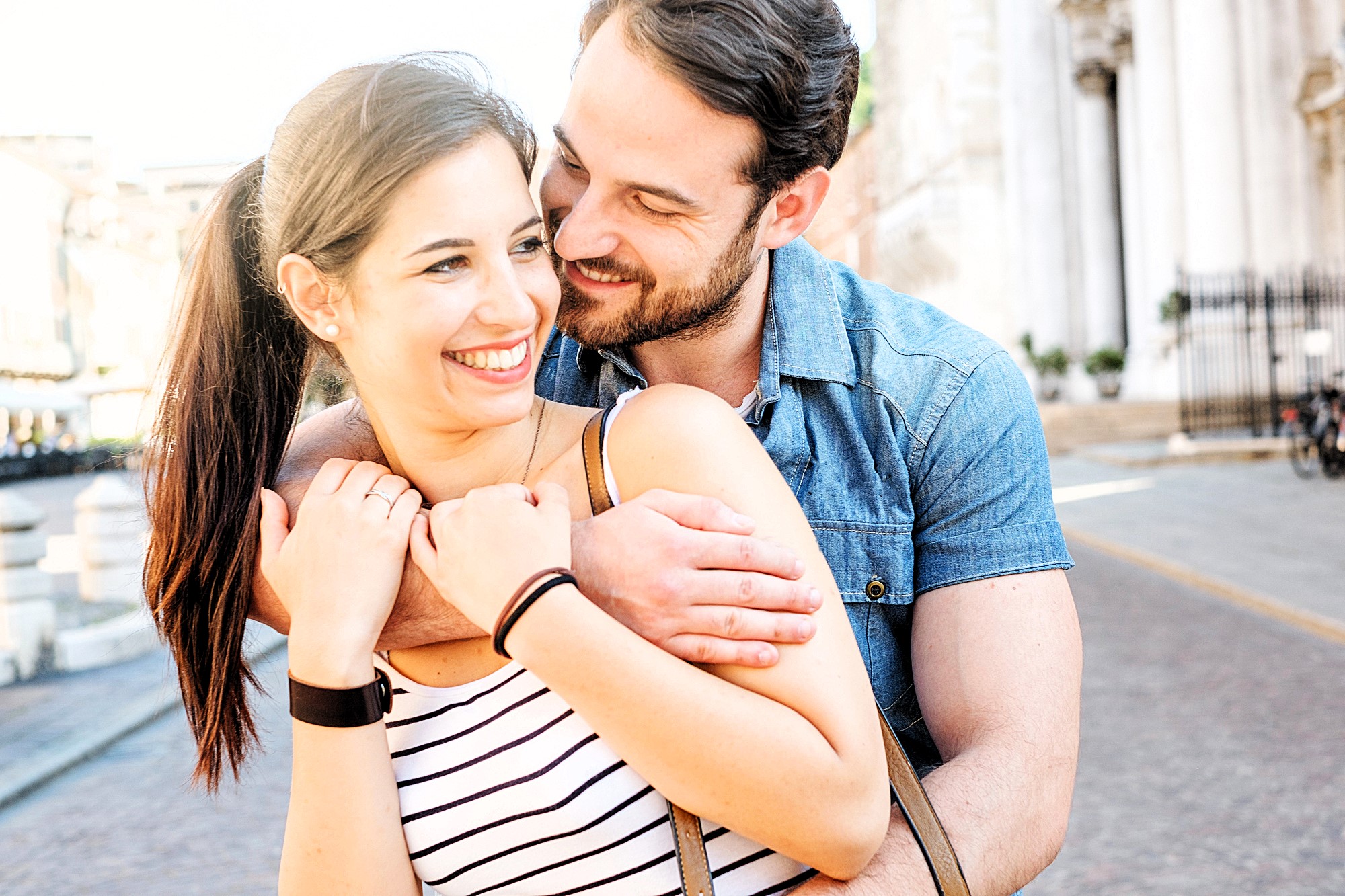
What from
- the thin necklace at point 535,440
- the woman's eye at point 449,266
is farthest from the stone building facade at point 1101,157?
the woman's eye at point 449,266

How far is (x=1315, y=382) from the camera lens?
19.8m

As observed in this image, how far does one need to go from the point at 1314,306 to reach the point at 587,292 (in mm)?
21554

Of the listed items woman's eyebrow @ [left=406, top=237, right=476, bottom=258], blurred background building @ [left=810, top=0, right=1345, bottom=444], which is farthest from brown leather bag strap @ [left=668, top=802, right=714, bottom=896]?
blurred background building @ [left=810, top=0, right=1345, bottom=444]

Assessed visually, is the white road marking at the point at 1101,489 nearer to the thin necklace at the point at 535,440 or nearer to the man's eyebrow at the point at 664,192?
the man's eyebrow at the point at 664,192

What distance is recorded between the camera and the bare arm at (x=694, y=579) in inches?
54.7

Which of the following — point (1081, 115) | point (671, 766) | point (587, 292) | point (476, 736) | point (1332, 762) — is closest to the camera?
point (671, 766)

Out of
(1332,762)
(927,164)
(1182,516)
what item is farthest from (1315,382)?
(927,164)

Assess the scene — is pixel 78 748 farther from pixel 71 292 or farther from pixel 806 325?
pixel 71 292

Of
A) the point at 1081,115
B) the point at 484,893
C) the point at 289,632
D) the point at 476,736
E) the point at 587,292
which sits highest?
the point at 1081,115

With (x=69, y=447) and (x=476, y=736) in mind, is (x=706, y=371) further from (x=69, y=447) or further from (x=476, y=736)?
(x=69, y=447)

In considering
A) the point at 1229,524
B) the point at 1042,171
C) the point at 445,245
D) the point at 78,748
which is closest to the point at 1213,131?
the point at 1042,171

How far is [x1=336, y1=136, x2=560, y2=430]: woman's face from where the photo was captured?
154 cm

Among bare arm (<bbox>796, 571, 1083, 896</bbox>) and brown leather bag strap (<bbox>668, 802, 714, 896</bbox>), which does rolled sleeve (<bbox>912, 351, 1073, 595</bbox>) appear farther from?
brown leather bag strap (<bbox>668, 802, 714, 896</bbox>)

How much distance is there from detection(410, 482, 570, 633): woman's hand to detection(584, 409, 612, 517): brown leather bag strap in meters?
0.06
